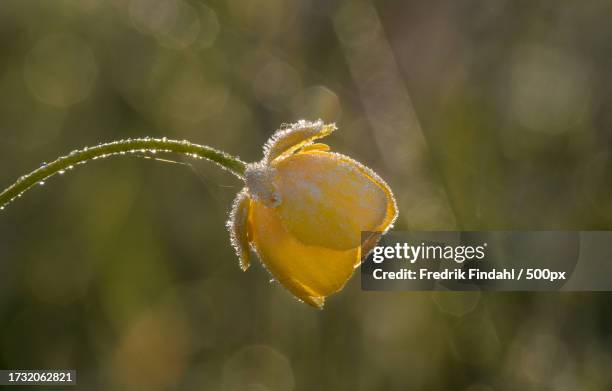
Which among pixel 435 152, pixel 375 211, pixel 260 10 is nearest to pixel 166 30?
pixel 260 10

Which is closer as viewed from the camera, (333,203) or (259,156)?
(333,203)

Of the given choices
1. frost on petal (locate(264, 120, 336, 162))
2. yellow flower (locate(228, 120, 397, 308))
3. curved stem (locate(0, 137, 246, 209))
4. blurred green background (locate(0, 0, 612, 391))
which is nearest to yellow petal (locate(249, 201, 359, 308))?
yellow flower (locate(228, 120, 397, 308))

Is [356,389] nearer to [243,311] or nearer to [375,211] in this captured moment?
[243,311]

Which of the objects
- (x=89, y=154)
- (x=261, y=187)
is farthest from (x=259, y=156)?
(x=89, y=154)

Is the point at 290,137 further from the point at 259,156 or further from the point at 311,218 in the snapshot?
the point at 259,156

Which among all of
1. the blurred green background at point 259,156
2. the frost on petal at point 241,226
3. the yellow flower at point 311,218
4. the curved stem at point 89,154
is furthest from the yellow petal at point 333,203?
the blurred green background at point 259,156
